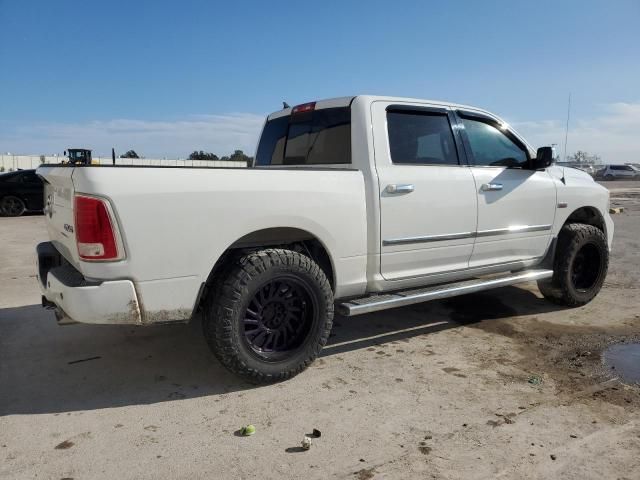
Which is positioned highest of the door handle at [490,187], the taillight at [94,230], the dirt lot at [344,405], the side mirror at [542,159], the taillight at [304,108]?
the taillight at [304,108]

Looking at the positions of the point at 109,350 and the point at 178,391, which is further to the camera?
the point at 109,350

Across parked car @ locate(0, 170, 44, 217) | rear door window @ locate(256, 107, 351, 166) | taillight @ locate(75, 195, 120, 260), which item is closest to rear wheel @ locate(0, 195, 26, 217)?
parked car @ locate(0, 170, 44, 217)

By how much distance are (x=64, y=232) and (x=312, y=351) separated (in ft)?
5.96

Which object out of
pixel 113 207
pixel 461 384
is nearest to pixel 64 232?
pixel 113 207

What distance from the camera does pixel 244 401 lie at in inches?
126

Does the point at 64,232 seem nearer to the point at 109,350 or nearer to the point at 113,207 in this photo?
the point at 113,207

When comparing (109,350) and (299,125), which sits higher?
(299,125)

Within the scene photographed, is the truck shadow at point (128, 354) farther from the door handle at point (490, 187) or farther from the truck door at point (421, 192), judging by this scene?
the door handle at point (490, 187)

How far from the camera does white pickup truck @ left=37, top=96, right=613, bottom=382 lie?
9.44ft

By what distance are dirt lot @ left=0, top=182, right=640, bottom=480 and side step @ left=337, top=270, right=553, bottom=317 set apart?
17.0 inches

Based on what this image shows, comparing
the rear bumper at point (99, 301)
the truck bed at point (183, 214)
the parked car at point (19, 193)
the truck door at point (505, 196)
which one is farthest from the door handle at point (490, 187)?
the parked car at point (19, 193)

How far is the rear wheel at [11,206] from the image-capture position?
48.2ft

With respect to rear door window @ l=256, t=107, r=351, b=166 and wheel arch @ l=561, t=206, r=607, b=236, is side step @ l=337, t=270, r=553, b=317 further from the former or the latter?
rear door window @ l=256, t=107, r=351, b=166

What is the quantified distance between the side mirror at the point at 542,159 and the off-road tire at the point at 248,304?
8.34ft
